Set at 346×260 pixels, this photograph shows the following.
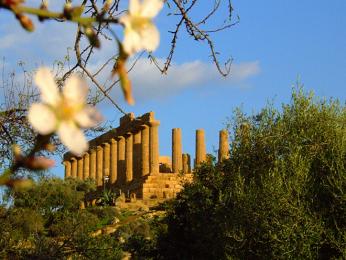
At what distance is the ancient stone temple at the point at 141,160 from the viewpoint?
5062cm

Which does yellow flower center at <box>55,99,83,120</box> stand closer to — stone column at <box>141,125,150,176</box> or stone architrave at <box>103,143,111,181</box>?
stone column at <box>141,125,150,176</box>

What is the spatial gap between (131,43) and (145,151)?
5317 centimetres

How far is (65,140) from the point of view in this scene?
941 mm

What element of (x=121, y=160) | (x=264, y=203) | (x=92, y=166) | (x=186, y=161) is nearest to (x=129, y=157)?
(x=121, y=160)

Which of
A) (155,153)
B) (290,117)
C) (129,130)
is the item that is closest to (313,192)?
(290,117)

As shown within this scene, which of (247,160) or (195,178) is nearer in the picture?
(247,160)

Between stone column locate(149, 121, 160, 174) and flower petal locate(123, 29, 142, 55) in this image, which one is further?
stone column locate(149, 121, 160, 174)

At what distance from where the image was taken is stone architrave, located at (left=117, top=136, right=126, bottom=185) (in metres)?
57.2

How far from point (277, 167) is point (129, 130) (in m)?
38.2

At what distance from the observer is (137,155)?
55.7 metres

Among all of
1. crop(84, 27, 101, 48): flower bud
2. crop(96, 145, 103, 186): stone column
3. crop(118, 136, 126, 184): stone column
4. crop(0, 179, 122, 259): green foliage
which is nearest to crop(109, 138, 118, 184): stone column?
crop(118, 136, 126, 184): stone column

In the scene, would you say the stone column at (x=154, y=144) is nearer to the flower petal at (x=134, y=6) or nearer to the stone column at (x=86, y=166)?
the stone column at (x=86, y=166)

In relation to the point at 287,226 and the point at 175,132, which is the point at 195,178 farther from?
the point at 175,132

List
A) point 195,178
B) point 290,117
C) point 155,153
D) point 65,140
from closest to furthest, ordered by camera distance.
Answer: point 65,140 < point 290,117 < point 195,178 < point 155,153
